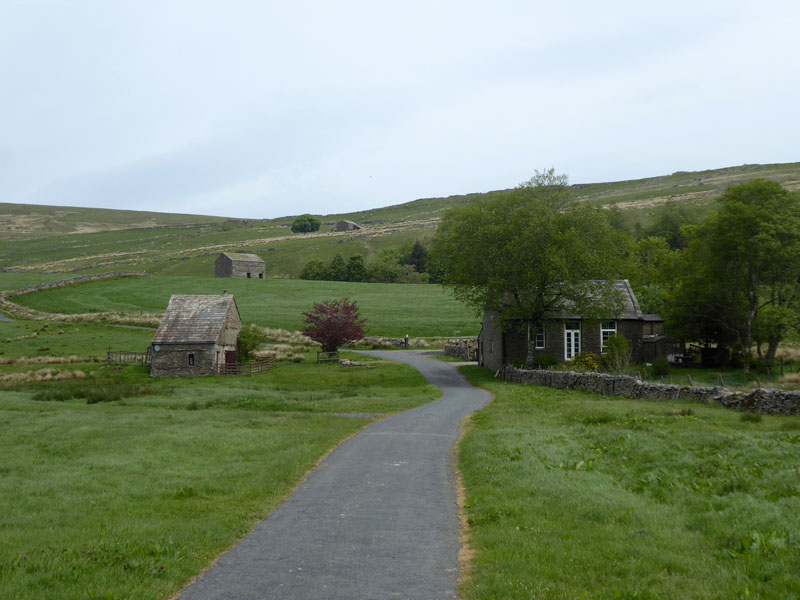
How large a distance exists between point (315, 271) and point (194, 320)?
9007cm

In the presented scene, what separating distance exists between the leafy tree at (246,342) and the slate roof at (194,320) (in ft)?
8.94

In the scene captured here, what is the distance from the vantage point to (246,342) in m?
61.8

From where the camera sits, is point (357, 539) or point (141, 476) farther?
point (141, 476)

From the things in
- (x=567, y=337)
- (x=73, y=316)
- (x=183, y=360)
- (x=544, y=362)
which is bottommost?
(x=544, y=362)

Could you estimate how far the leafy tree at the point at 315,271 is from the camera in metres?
148

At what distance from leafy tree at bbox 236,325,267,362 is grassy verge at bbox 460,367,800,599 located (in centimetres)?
4232

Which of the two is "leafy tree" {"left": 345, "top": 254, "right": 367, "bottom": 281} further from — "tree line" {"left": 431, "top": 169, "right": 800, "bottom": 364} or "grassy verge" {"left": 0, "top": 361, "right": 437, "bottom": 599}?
"grassy verge" {"left": 0, "top": 361, "right": 437, "bottom": 599}

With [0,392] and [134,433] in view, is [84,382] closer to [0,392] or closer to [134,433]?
[0,392]

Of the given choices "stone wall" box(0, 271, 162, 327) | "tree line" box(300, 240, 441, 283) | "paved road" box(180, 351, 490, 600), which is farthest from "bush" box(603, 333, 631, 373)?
"tree line" box(300, 240, 441, 283)

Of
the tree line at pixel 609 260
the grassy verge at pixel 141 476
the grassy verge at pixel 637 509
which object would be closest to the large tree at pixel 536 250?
the tree line at pixel 609 260

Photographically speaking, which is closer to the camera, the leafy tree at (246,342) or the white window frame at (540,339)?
the white window frame at (540,339)

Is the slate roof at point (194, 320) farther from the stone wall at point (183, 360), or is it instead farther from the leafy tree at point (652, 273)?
the leafy tree at point (652, 273)

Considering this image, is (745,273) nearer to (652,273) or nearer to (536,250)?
(536,250)

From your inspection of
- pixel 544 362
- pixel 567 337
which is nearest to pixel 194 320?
pixel 544 362
